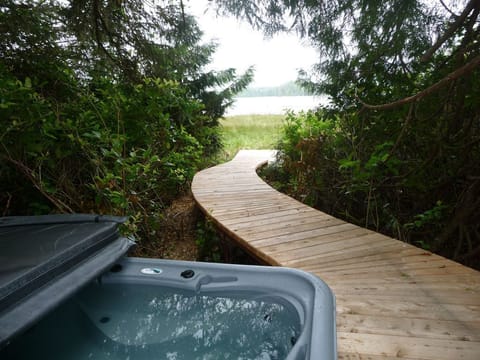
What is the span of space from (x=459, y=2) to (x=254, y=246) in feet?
7.85

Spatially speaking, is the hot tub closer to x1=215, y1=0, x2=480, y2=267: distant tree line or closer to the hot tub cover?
the hot tub cover

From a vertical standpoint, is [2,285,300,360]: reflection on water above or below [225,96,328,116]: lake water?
below

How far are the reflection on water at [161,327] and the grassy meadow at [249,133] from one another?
5.89 m

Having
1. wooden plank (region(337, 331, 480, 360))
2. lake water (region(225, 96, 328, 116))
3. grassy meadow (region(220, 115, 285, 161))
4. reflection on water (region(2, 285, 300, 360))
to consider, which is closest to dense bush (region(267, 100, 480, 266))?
lake water (region(225, 96, 328, 116))

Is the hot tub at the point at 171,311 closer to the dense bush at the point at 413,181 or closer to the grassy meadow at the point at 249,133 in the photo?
the dense bush at the point at 413,181

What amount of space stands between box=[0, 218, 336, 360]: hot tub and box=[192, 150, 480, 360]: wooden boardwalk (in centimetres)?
24

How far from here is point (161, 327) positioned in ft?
5.81

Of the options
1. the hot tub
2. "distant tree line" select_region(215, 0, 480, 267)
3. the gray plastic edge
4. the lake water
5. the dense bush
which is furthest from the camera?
the lake water

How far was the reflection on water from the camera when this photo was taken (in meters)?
1.59

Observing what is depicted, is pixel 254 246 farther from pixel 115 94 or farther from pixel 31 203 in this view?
pixel 31 203

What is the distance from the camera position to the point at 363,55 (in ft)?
8.07

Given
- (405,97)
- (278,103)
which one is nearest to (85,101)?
(405,97)

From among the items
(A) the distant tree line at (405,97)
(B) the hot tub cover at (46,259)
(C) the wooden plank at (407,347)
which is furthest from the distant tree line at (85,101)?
(C) the wooden plank at (407,347)

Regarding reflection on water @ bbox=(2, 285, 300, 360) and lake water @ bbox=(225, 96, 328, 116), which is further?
lake water @ bbox=(225, 96, 328, 116)
